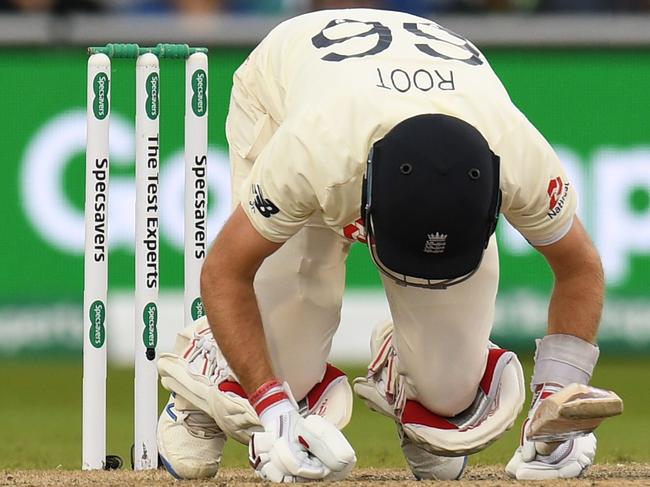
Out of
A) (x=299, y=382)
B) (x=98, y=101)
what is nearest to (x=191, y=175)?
(x=98, y=101)

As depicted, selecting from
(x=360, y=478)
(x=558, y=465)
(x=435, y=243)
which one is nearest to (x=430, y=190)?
(x=435, y=243)

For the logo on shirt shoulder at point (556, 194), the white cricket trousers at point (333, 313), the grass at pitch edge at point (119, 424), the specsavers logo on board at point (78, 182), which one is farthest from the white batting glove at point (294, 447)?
the specsavers logo on board at point (78, 182)

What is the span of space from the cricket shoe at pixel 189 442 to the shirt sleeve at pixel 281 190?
0.89 metres

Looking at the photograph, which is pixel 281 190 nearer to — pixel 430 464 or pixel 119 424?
pixel 430 464

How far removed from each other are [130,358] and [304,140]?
494cm

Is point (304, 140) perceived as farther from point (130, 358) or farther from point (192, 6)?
point (192, 6)

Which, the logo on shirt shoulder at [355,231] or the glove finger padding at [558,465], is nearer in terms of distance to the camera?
the logo on shirt shoulder at [355,231]

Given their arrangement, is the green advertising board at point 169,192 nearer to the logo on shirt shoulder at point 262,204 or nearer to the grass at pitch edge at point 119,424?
the grass at pitch edge at point 119,424

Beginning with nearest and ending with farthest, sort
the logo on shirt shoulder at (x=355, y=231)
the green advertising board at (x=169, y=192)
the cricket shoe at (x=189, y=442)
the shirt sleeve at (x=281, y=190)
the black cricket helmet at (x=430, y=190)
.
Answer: the black cricket helmet at (x=430, y=190), the shirt sleeve at (x=281, y=190), the logo on shirt shoulder at (x=355, y=231), the cricket shoe at (x=189, y=442), the green advertising board at (x=169, y=192)

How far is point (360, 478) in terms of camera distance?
5043mm

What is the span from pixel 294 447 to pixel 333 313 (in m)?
0.66

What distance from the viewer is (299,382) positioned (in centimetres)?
504

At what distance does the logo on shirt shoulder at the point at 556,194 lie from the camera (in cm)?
445

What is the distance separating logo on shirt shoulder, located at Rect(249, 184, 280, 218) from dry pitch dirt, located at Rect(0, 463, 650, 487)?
68 cm
